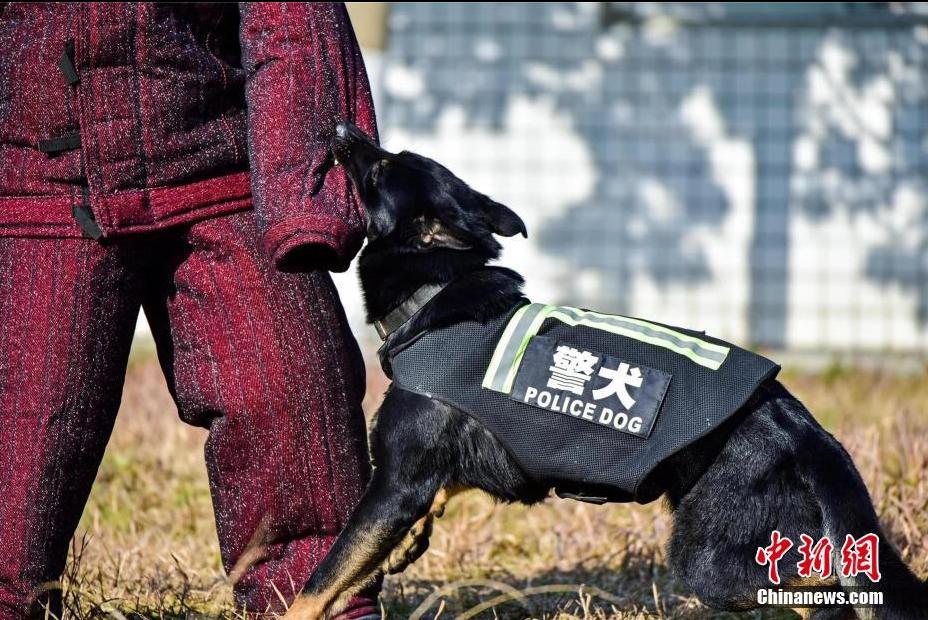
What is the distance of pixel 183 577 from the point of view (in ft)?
11.5

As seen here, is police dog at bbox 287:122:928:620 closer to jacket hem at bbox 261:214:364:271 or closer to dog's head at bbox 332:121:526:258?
dog's head at bbox 332:121:526:258

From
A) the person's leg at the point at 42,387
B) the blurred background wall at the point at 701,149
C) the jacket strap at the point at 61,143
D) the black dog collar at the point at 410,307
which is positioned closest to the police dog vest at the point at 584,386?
the black dog collar at the point at 410,307

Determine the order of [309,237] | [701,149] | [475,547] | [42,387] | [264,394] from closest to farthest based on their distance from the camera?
[309,237], [42,387], [264,394], [475,547], [701,149]

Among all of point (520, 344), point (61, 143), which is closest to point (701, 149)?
point (520, 344)

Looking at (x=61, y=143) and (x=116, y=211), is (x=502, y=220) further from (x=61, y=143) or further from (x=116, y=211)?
(x=61, y=143)

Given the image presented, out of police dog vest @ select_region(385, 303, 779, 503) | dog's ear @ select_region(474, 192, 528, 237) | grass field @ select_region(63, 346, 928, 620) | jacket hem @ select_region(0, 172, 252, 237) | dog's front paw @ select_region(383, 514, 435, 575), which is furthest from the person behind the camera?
grass field @ select_region(63, 346, 928, 620)

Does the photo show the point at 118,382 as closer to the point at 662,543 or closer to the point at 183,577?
the point at 183,577

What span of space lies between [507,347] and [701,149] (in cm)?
550

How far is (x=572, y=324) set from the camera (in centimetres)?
285

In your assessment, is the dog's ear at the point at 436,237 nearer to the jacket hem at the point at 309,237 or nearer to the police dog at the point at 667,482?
the police dog at the point at 667,482

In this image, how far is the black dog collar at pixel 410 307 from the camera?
2.96m

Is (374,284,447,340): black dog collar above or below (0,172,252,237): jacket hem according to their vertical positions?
below

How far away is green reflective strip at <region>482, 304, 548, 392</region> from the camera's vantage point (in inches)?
110

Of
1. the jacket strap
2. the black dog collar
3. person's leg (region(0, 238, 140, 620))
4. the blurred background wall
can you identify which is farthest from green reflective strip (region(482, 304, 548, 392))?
the blurred background wall
